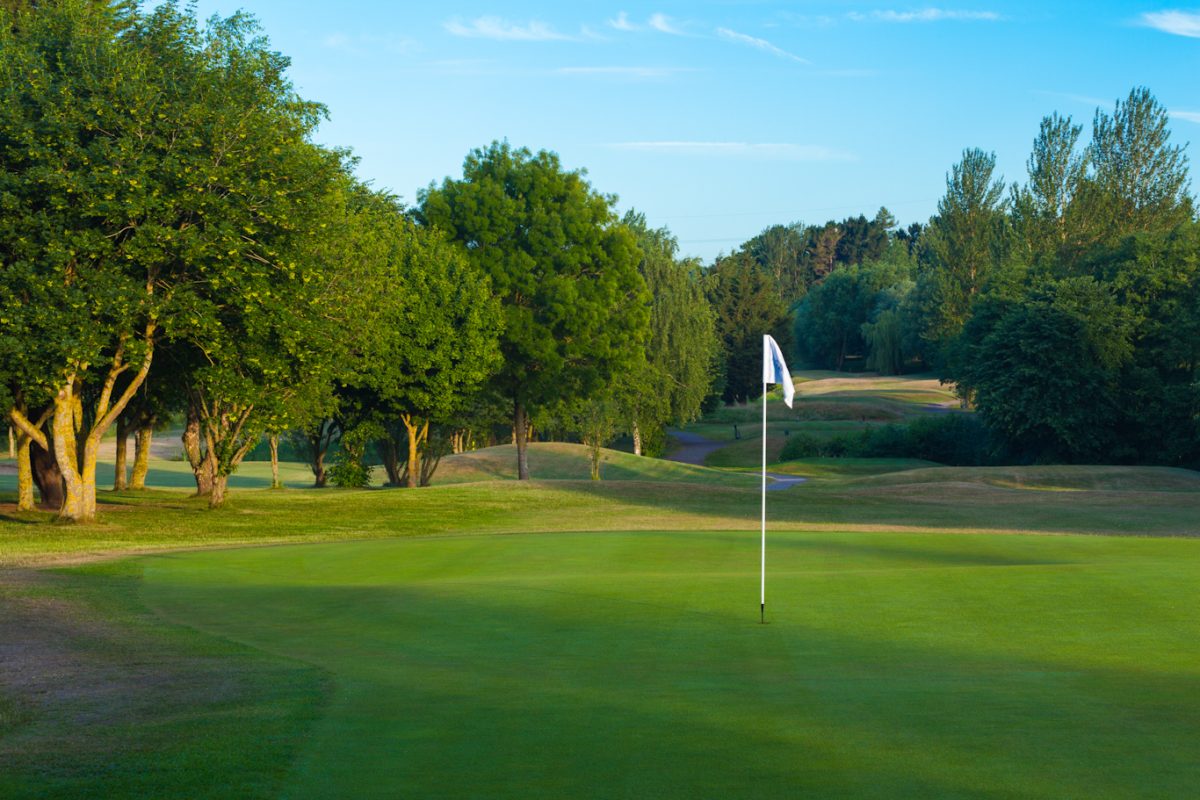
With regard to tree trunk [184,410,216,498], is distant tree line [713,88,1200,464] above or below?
above

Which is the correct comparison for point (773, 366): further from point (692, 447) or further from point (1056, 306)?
point (692, 447)

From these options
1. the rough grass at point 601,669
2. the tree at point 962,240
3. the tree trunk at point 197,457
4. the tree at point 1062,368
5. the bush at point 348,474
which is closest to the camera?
the rough grass at point 601,669

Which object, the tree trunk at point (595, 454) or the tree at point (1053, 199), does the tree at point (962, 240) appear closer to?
the tree at point (1053, 199)

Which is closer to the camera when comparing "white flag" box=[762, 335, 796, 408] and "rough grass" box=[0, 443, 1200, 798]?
"rough grass" box=[0, 443, 1200, 798]

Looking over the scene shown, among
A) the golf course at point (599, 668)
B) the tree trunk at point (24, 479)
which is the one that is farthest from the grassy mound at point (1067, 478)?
the tree trunk at point (24, 479)

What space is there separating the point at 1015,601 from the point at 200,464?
104 ft

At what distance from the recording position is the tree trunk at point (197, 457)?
124 feet

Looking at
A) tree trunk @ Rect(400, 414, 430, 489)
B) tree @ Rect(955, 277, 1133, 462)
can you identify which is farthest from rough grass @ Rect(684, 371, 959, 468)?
tree trunk @ Rect(400, 414, 430, 489)

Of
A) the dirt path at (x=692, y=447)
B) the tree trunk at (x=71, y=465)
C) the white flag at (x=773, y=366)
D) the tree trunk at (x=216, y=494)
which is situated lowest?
the dirt path at (x=692, y=447)

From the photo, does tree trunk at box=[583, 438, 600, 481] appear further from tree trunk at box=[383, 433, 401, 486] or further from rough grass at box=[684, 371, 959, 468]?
rough grass at box=[684, 371, 959, 468]

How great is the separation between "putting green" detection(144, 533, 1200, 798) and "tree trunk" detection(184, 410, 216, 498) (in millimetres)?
17180

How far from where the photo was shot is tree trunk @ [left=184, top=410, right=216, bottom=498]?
3788 centimetres

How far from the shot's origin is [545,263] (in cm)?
5081

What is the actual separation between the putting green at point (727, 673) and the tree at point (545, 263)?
2941 centimetres
